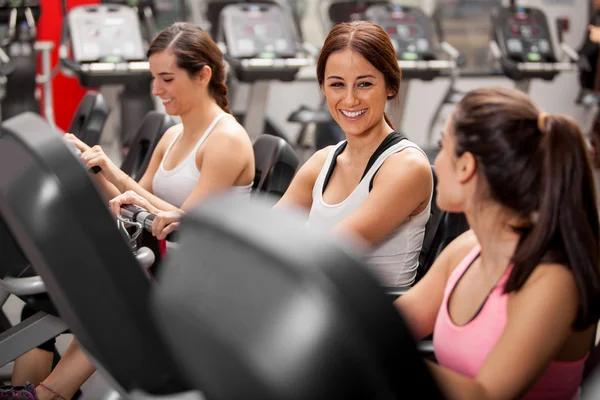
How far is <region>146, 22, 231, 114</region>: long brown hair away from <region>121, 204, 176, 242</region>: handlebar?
0.81 meters

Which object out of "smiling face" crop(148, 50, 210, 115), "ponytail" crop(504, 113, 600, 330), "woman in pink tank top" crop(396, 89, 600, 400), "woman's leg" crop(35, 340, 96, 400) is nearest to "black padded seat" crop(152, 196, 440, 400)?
"woman in pink tank top" crop(396, 89, 600, 400)

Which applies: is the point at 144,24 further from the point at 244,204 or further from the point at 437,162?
the point at 244,204

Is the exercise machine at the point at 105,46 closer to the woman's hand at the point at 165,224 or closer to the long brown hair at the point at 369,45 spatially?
the long brown hair at the point at 369,45

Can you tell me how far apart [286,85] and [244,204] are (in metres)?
7.74

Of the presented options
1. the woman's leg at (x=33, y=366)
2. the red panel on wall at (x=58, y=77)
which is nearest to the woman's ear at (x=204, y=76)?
the woman's leg at (x=33, y=366)

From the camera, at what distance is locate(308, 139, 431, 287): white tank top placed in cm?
208

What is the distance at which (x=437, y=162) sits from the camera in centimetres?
131

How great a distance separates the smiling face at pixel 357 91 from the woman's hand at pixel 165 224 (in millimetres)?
528

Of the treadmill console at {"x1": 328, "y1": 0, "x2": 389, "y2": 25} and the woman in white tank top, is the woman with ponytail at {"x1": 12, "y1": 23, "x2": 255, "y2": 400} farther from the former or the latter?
the treadmill console at {"x1": 328, "y1": 0, "x2": 389, "y2": 25}

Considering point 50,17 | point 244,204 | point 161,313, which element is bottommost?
point 50,17

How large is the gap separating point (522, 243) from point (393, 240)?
815mm

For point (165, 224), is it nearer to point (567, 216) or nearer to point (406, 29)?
point (567, 216)

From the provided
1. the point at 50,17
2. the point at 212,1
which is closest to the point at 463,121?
the point at 212,1

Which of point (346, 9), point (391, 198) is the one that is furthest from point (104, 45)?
point (391, 198)
